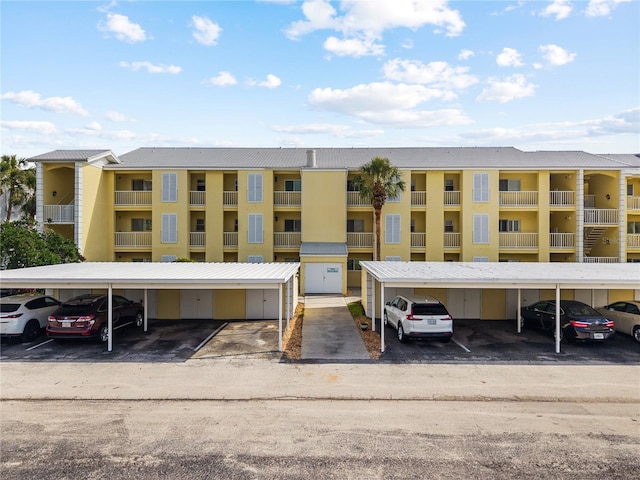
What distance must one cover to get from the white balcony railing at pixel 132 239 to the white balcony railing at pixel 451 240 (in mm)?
21001

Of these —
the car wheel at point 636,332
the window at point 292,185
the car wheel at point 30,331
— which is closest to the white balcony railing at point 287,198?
the window at point 292,185

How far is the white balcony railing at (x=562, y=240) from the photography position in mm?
27750

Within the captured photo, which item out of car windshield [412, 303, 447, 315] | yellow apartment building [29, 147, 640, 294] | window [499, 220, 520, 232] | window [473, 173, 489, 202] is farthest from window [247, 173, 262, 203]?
window [499, 220, 520, 232]

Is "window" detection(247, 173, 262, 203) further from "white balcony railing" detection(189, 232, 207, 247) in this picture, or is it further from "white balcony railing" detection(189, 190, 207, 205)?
"white balcony railing" detection(189, 232, 207, 247)

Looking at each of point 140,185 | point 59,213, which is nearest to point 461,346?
point 59,213

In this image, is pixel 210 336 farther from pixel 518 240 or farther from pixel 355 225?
pixel 518 240

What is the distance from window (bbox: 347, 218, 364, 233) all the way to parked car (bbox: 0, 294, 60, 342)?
66.0ft

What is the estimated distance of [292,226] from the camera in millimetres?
30797

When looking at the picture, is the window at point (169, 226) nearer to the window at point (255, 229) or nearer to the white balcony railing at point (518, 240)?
the window at point (255, 229)

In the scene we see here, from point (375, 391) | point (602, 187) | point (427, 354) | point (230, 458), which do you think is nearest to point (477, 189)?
point (602, 187)

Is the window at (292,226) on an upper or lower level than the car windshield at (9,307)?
upper

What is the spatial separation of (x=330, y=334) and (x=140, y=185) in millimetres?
21607

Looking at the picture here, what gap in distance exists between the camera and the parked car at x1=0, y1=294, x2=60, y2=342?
13.8m

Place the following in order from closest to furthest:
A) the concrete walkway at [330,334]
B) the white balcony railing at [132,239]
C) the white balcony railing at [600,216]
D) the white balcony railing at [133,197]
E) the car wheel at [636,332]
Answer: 1. the concrete walkway at [330,334]
2. the car wheel at [636,332]
3. the white balcony railing at [600,216]
4. the white balcony railing at [132,239]
5. the white balcony railing at [133,197]
